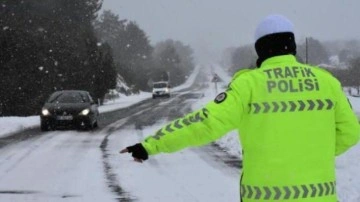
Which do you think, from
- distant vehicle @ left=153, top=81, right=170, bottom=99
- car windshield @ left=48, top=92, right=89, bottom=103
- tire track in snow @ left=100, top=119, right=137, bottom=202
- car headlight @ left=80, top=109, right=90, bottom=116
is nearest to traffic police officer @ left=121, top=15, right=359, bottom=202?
tire track in snow @ left=100, top=119, right=137, bottom=202

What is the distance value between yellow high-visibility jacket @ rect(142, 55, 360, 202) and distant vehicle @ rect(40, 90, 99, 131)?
17.6m

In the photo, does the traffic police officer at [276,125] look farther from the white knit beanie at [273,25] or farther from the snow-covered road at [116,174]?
the snow-covered road at [116,174]

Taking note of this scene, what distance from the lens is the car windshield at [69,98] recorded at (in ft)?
70.9

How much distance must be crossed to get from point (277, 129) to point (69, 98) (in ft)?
63.5

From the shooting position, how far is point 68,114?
20281 mm

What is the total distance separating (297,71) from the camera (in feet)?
10.1

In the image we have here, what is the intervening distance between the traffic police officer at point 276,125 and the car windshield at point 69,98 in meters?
18.9

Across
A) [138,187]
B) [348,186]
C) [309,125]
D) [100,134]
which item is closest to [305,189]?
[309,125]

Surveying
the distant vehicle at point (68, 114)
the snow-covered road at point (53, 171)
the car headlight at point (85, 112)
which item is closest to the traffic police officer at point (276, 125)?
the snow-covered road at point (53, 171)

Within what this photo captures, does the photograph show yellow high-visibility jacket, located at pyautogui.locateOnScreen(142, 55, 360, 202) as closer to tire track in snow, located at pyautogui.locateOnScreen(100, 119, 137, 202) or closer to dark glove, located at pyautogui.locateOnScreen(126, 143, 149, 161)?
dark glove, located at pyautogui.locateOnScreen(126, 143, 149, 161)

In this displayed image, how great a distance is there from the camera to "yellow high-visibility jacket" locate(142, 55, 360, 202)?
295 cm

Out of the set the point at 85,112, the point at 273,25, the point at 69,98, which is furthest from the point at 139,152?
the point at 69,98

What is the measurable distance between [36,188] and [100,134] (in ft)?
32.6

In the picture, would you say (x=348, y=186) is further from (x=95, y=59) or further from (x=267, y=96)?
(x=95, y=59)
